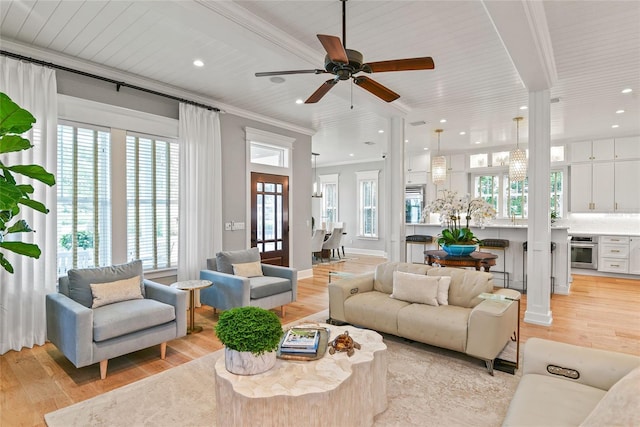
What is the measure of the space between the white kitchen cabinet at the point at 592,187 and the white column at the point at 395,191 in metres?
4.83

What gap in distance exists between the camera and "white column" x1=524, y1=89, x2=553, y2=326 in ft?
13.0

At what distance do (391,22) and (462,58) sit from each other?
44.7 inches

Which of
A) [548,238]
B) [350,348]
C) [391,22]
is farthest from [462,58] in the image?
[350,348]

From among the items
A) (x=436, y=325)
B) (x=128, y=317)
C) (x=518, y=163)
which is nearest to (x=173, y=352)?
(x=128, y=317)

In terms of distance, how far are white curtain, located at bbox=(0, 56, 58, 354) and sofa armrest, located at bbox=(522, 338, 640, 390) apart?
14.0 ft

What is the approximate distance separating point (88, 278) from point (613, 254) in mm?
8624

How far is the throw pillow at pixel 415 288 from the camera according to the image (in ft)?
10.9

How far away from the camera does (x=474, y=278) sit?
3.32 m

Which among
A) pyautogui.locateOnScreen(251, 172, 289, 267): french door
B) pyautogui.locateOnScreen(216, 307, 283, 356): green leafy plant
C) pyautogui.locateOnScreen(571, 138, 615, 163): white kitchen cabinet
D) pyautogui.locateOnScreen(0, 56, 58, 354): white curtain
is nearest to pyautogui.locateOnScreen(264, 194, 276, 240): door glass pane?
pyautogui.locateOnScreen(251, 172, 289, 267): french door

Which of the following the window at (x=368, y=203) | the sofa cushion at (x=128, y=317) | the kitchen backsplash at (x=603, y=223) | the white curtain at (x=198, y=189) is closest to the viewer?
the sofa cushion at (x=128, y=317)

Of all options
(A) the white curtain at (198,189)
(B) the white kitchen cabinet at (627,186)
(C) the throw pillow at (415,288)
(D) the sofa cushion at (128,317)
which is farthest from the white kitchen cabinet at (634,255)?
(D) the sofa cushion at (128,317)

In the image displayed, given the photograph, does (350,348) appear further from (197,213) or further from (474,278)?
(197,213)

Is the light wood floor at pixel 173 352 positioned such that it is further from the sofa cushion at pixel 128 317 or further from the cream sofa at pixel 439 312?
the cream sofa at pixel 439 312

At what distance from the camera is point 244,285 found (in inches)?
150
